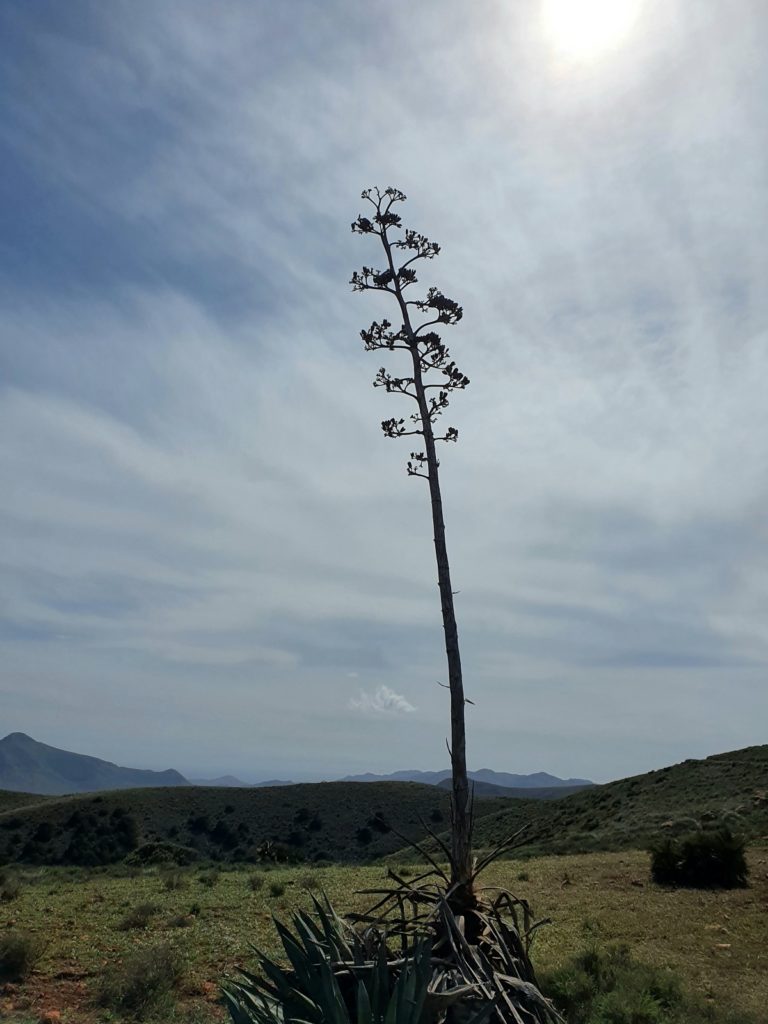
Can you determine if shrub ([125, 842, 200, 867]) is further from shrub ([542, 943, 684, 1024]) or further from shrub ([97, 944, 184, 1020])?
shrub ([542, 943, 684, 1024])

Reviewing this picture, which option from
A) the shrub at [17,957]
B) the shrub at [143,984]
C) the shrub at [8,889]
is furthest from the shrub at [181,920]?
the shrub at [8,889]

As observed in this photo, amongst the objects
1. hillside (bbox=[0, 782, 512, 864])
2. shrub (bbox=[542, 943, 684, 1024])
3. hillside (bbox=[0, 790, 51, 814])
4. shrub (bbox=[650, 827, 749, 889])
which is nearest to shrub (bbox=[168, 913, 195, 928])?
shrub (bbox=[542, 943, 684, 1024])

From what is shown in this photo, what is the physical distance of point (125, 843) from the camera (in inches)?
2191

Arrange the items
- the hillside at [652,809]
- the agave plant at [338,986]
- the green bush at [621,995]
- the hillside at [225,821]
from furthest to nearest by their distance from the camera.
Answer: the hillside at [225,821] < the hillside at [652,809] < the green bush at [621,995] < the agave plant at [338,986]

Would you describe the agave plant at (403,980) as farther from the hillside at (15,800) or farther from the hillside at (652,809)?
the hillside at (15,800)

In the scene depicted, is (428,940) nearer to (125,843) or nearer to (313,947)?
(313,947)

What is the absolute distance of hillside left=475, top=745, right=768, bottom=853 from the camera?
29.0 m

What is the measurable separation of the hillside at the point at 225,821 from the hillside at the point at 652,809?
11.9 metres

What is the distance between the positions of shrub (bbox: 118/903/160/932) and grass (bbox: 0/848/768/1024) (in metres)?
0.16

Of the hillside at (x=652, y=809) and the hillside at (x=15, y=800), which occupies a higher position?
the hillside at (x=652, y=809)

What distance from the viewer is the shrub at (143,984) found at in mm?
9203

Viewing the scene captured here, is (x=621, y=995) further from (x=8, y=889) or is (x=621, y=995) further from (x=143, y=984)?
(x=8, y=889)

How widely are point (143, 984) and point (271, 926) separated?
4.59 meters

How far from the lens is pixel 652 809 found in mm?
36469
